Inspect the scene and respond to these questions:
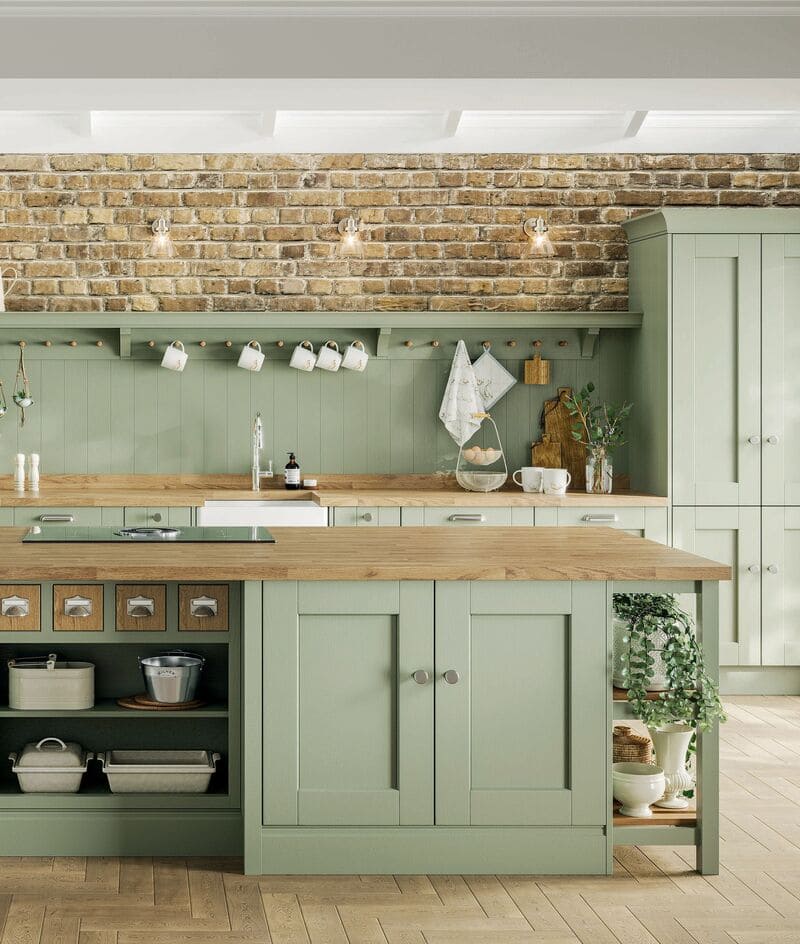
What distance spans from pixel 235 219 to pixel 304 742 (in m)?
3.73

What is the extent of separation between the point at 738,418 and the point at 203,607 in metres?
3.28

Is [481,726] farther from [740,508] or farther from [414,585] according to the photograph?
[740,508]

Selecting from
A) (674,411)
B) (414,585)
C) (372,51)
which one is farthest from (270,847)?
(674,411)

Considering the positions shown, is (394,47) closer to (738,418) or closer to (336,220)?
(336,220)

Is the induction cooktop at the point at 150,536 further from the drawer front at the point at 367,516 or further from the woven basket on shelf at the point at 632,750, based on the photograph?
the drawer front at the point at 367,516

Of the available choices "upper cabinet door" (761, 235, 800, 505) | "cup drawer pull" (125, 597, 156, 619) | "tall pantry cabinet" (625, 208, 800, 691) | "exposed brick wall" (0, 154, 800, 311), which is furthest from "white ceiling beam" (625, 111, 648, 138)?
"cup drawer pull" (125, 597, 156, 619)

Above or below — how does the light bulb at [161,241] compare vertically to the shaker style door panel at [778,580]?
above

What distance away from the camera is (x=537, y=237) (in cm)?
612

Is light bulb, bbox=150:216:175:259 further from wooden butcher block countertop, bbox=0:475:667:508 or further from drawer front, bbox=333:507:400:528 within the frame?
drawer front, bbox=333:507:400:528

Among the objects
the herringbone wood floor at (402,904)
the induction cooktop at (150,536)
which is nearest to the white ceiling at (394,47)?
the induction cooktop at (150,536)

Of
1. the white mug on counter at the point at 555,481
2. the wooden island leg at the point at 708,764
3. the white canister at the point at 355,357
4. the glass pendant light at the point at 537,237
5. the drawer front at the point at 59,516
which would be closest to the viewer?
the wooden island leg at the point at 708,764

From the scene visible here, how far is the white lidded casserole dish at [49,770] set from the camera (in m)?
3.24

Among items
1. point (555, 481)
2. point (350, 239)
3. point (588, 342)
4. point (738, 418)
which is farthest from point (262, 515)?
point (738, 418)

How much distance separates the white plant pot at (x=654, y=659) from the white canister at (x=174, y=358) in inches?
133
